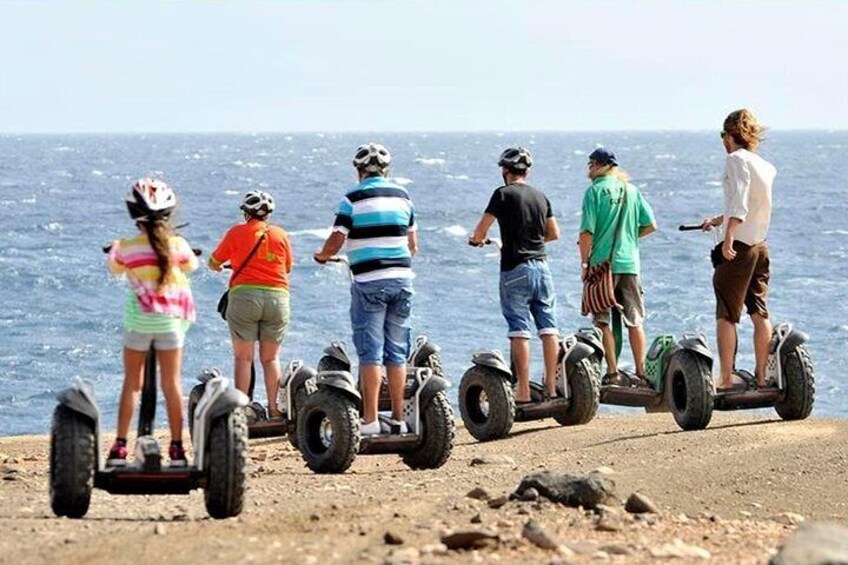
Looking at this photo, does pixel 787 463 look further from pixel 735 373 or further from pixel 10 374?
pixel 10 374

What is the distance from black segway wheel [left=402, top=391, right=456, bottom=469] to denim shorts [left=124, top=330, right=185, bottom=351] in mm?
2921

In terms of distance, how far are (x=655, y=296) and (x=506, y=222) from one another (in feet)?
92.2

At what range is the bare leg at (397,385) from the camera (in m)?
12.5

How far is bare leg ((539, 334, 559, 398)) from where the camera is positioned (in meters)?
14.6

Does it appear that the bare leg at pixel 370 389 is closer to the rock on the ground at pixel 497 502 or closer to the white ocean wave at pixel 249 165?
the rock on the ground at pixel 497 502

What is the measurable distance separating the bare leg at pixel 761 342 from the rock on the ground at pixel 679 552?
18.3ft

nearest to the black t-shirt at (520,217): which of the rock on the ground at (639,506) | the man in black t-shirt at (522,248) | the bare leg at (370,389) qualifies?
the man in black t-shirt at (522,248)

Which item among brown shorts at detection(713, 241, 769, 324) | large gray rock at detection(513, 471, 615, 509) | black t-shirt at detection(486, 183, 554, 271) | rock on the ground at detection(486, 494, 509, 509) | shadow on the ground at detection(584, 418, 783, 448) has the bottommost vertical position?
shadow on the ground at detection(584, 418, 783, 448)

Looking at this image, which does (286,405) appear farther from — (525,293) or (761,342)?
(761,342)

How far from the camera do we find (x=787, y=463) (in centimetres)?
1293

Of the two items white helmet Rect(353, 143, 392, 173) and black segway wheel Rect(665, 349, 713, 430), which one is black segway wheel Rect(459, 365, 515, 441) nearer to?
black segway wheel Rect(665, 349, 713, 430)

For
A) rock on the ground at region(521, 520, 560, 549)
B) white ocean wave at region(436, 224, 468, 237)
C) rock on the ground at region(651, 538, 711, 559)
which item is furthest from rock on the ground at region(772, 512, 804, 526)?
white ocean wave at region(436, 224, 468, 237)

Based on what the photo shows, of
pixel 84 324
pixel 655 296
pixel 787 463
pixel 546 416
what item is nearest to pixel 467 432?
pixel 546 416

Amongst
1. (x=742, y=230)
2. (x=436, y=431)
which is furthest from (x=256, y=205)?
(x=742, y=230)
